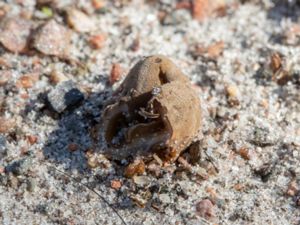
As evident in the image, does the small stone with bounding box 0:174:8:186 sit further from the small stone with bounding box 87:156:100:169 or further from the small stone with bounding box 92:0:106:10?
the small stone with bounding box 92:0:106:10

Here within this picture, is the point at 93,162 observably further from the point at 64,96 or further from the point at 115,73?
the point at 115,73

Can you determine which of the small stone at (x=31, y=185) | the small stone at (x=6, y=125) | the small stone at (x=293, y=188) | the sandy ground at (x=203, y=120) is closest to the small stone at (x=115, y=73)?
the sandy ground at (x=203, y=120)

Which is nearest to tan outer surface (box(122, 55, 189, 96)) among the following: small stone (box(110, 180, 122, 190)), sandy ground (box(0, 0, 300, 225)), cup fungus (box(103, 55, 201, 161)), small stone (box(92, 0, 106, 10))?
cup fungus (box(103, 55, 201, 161))

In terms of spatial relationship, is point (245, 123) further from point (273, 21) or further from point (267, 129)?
point (273, 21)

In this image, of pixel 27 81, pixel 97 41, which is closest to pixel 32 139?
pixel 27 81

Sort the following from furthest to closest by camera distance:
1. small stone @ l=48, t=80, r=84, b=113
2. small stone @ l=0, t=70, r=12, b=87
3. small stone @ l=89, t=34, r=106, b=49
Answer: small stone @ l=89, t=34, r=106, b=49, small stone @ l=0, t=70, r=12, b=87, small stone @ l=48, t=80, r=84, b=113
